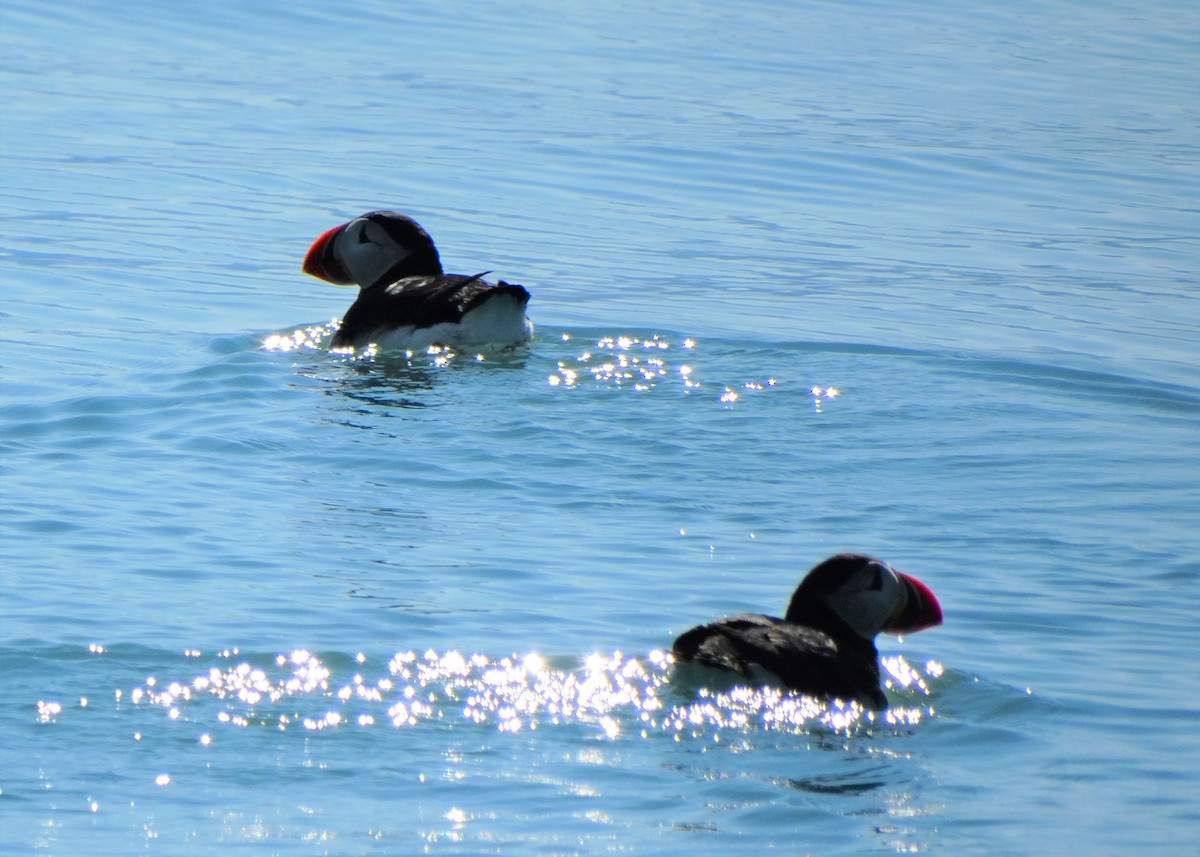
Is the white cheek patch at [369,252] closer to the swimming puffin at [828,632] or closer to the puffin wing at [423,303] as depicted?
the puffin wing at [423,303]

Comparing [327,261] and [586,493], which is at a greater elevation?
[327,261]

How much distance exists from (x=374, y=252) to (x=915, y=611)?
573 cm

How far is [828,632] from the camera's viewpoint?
6094 mm

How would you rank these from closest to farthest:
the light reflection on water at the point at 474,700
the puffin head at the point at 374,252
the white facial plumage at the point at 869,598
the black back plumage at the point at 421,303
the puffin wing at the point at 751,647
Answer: the light reflection on water at the point at 474,700
the puffin wing at the point at 751,647
the white facial plumage at the point at 869,598
the black back plumage at the point at 421,303
the puffin head at the point at 374,252

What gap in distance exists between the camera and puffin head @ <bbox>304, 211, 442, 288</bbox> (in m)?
11.1

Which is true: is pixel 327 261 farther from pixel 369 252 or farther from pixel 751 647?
pixel 751 647

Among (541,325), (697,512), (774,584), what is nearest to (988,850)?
(774,584)

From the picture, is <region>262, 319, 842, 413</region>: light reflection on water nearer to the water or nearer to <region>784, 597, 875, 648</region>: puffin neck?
the water

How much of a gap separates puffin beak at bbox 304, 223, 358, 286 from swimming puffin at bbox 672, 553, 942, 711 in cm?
552

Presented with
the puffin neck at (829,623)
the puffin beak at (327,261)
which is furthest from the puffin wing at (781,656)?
the puffin beak at (327,261)

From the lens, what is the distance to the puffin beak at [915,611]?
6070 millimetres

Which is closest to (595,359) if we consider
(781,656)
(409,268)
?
(409,268)

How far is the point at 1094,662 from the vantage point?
6.20m

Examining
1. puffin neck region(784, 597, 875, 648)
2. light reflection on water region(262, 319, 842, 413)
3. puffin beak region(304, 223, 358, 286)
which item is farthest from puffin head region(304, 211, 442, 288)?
puffin neck region(784, 597, 875, 648)
